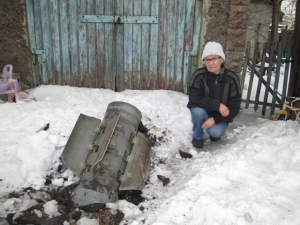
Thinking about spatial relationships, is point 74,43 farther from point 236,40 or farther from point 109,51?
point 236,40

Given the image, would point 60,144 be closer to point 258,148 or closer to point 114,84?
point 114,84

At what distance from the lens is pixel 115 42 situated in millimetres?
4398

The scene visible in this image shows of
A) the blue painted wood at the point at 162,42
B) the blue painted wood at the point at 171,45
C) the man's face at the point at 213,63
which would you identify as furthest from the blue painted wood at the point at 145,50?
the man's face at the point at 213,63

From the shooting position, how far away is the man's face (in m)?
3.15

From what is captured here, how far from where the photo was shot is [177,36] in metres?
4.33

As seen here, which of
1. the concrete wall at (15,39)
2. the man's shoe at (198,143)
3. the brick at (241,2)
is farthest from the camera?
the concrete wall at (15,39)

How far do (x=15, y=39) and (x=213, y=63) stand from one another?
3.17 m

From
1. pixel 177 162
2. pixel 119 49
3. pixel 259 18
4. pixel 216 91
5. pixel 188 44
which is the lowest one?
pixel 177 162

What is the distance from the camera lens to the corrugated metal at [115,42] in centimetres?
425

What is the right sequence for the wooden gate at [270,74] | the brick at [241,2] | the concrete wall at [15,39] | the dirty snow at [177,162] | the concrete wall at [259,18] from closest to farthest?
the dirty snow at [177,162], the brick at [241,2], the concrete wall at [15,39], the wooden gate at [270,74], the concrete wall at [259,18]

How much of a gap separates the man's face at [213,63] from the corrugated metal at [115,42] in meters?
1.21

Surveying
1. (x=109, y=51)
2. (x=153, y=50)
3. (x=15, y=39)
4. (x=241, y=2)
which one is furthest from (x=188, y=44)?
(x=15, y=39)

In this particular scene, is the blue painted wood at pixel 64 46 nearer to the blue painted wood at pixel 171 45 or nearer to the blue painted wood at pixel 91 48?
the blue painted wood at pixel 91 48

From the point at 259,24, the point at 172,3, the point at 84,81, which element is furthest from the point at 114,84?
the point at 259,24
